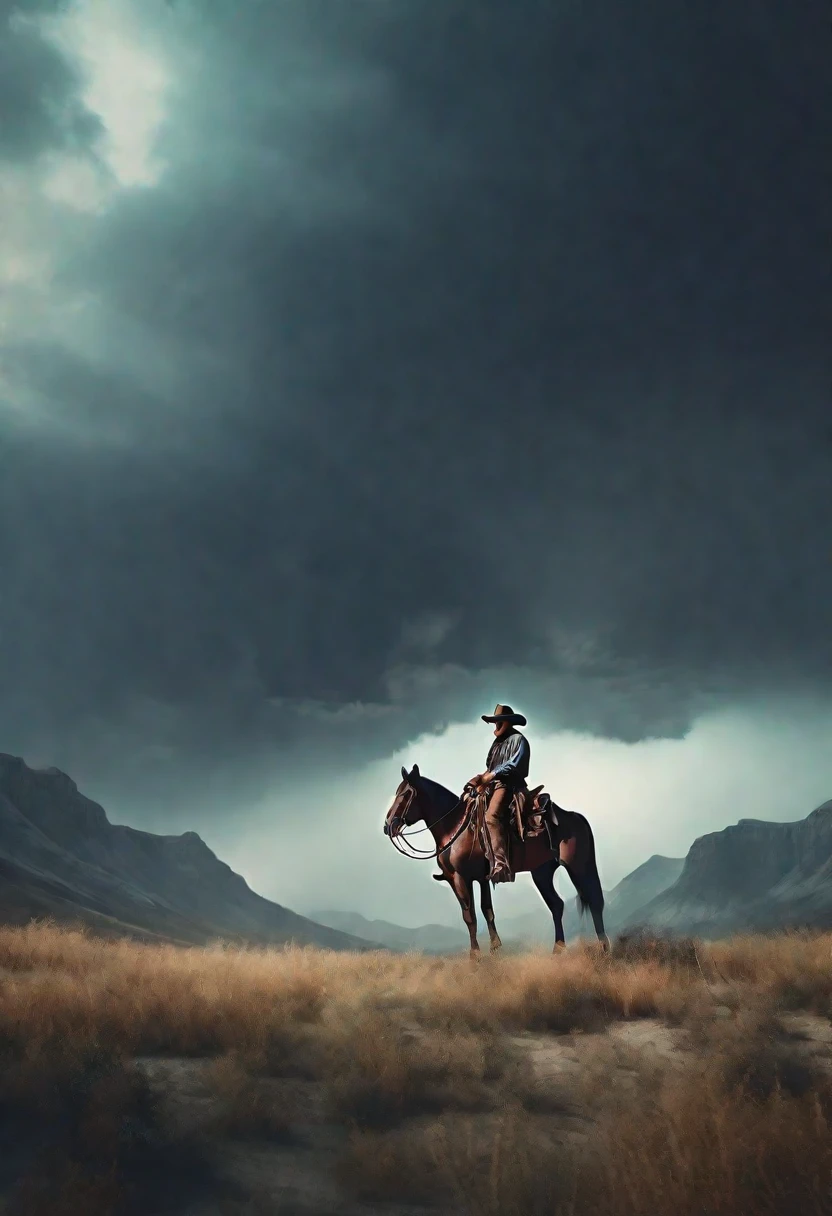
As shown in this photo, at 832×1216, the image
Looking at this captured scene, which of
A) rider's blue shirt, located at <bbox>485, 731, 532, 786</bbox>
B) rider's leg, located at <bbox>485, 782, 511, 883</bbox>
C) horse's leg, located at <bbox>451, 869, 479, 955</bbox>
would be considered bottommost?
horse's leg, located at <bbox>451, 869, 479, 955</bbox>

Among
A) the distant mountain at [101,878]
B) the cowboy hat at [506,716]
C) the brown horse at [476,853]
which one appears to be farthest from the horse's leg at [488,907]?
the distant mountain at [101,878]

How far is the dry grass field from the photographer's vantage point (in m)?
5.39

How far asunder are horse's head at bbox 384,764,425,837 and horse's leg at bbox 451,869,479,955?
1.40 m

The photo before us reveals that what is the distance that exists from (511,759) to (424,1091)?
7314 millimetres

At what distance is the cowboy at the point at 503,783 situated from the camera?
45.9 feet

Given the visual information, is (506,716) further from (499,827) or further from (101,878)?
(101,878)

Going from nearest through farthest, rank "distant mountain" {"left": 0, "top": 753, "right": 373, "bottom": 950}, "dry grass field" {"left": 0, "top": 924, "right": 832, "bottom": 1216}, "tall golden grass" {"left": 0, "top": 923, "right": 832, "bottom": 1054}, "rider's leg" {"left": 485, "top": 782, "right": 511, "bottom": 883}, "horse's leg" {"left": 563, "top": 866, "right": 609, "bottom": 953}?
"dry grass field" {"left": 0, "top": 924, "right": 832, "bottom": 1216}
"tall golden grass" {"left": 0, "top": 923, "right": 832, "bottom": 1054}
"rider's leg" {"left": 485, "top": 782, "right": 511, "bottom": 883}
"horse's leg" {"left": 563, "top": 866, "right": 609, "bottom": 953}
"distant mountain" {"left": 0, "top": 753, "right": 373, "bottom": 950}

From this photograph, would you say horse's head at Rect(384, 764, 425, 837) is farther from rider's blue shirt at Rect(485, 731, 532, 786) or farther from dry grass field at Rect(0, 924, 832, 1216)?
dry grass field at Rect(0, 924, 832, 1216)

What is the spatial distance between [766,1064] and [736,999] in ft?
10.0

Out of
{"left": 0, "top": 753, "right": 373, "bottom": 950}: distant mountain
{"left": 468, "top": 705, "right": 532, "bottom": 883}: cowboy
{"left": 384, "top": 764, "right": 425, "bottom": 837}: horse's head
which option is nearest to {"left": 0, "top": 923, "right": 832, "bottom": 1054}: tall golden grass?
{"left": 468, "top": 705, "right": 532, "bottom": 883}: cowboy

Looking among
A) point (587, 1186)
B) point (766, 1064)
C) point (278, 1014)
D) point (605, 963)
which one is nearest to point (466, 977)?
point (605, 963)

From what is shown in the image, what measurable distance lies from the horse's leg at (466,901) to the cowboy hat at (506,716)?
307cm

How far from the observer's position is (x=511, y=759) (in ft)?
47.1

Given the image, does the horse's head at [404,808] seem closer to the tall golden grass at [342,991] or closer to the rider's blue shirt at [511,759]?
the rider's blue shirt at [511,759]
